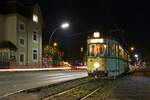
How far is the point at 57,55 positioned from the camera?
74.9 meters

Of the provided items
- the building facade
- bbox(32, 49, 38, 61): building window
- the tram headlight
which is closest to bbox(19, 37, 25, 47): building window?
the building facade

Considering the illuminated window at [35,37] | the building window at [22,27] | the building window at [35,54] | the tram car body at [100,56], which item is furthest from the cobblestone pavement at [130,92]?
the illuminated window at [35,37]

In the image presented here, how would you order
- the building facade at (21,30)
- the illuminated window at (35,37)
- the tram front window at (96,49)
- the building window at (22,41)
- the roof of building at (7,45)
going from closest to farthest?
the tram front window at (96,49) < the roof of building at (7,45) < the building facade at (21,30) < the building window at (22,41) < the illuminated window at (35,37)

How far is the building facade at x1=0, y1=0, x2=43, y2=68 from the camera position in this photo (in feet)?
193

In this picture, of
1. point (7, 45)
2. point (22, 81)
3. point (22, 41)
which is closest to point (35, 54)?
point (22, 41)

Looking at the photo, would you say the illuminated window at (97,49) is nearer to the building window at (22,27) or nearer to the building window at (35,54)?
the building window at (22,27)

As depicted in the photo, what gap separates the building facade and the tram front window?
97.1 ft

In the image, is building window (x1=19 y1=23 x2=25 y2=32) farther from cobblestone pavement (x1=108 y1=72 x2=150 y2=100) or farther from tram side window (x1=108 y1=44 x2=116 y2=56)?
cobblestone pavement (x1=108 y1=72 x2=150 y2=100)

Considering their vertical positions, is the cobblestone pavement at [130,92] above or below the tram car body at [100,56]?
below

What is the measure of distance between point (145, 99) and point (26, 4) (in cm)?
5305

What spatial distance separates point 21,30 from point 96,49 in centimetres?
3442

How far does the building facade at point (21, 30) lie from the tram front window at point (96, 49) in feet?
97.1

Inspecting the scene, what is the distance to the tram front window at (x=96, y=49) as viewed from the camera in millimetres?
28156

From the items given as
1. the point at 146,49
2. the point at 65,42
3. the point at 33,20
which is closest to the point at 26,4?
the point at 33,20
